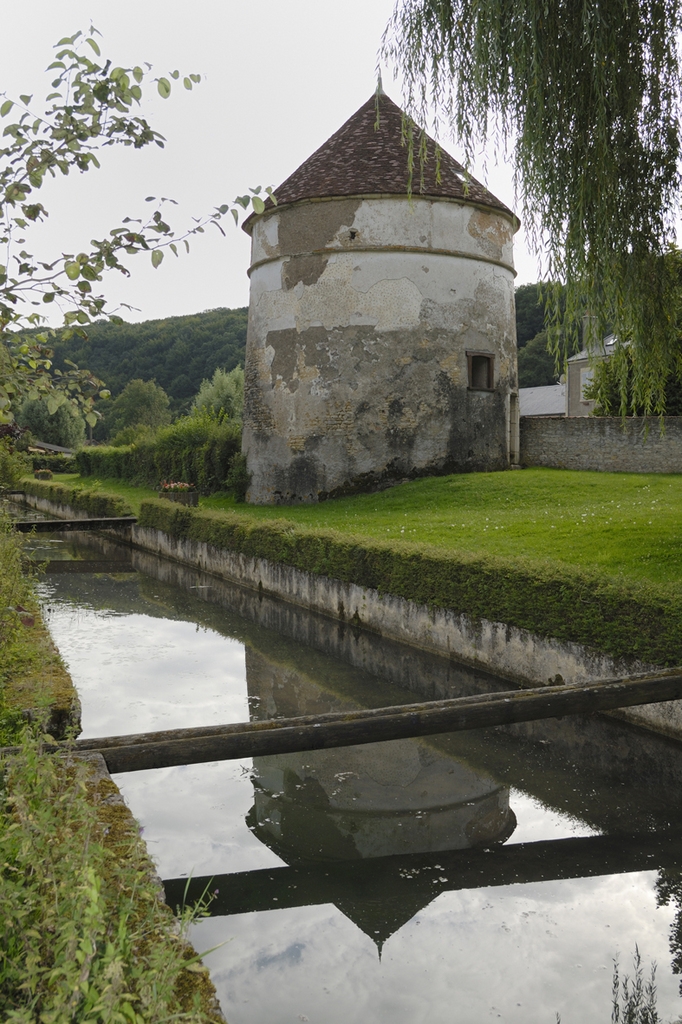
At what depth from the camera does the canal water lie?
13.9 ft

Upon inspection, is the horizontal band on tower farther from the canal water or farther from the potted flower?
the canal water

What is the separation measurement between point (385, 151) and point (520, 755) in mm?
19580

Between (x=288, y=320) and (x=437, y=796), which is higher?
(x=288, y=320)

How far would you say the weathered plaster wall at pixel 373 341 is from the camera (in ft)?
72.3

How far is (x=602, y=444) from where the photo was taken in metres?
21.3

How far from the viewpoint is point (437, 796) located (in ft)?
21.6

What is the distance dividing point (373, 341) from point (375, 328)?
0.34m

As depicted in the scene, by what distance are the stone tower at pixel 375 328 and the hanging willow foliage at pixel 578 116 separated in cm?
1393

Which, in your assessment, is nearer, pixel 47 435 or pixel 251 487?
pixel 251 487

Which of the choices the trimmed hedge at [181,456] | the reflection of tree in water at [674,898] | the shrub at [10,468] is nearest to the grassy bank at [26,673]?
the reflection of tree in water at [674,898]


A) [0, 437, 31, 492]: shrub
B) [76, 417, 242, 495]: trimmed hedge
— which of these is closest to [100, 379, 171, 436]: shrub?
[76, 417, 242, 495]: trimmed hedge

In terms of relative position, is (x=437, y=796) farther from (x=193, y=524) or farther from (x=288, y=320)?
(x=288, y=320)

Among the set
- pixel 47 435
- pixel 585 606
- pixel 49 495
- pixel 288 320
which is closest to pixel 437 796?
pixel 585 606

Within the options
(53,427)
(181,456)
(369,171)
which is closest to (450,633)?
(369,171)
